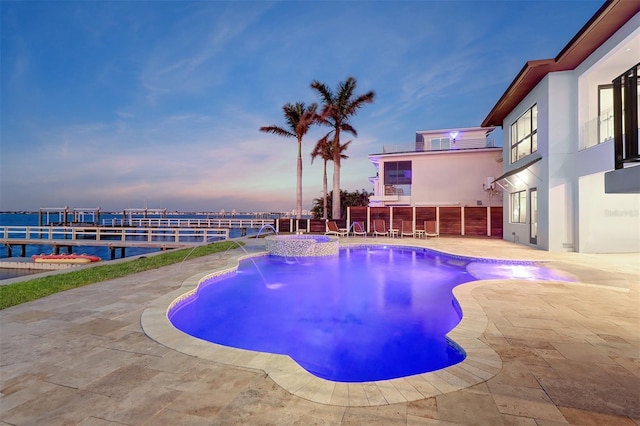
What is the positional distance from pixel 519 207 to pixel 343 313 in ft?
40.8

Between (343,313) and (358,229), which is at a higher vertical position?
(358,229)

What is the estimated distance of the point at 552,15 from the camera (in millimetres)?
19609

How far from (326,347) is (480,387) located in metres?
2.32

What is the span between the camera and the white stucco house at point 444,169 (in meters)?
21.9

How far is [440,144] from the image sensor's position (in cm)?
2397

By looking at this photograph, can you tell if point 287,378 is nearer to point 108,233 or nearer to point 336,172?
point 336,172

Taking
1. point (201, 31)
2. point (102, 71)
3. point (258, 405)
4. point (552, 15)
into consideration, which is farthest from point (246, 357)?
point (552, 15)

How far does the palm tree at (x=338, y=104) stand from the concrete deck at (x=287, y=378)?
16811mm

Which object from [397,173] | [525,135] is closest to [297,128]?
[397,173]

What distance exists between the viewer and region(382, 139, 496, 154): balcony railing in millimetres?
22844

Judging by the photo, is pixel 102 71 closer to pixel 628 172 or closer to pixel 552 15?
pixel 628 172

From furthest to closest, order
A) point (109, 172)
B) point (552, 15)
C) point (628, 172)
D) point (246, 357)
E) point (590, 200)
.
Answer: point (109, 172), point (552, 15), point (590, 200), point (246, 357), point (628, 172)

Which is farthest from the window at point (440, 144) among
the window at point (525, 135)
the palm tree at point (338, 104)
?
the window at point (525, 135)

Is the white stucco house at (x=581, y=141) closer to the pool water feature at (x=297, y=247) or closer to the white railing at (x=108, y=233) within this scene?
the pool water feature at (x=297, y=247)
